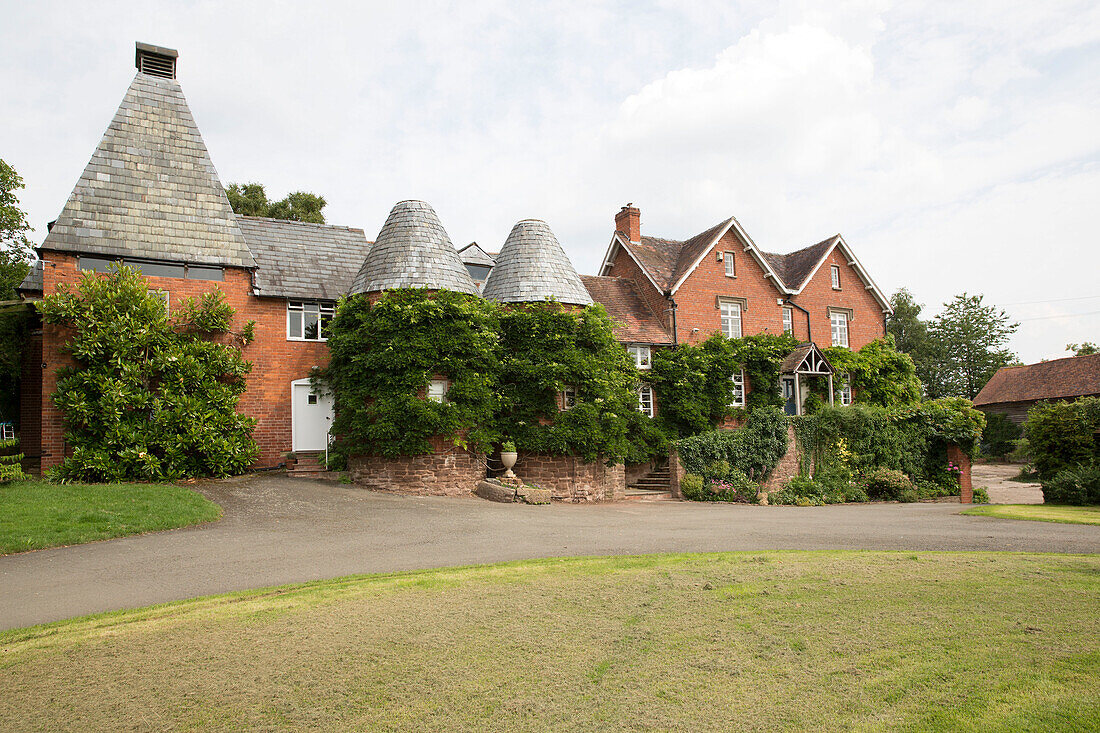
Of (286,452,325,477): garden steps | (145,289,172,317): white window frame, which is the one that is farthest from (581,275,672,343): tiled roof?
(145,289,172,317): white window frame

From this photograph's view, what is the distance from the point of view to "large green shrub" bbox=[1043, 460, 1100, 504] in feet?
66.0

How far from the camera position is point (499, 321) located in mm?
21812

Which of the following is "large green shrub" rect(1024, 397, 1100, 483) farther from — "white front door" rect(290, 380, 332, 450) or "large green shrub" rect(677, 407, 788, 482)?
"white front door" rect(290, 380, 332, 450)

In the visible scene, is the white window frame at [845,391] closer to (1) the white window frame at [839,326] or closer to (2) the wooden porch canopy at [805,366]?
(2) the wooden porch canopy at [805,366]

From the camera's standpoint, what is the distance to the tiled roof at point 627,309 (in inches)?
1081

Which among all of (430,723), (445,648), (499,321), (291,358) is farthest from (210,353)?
(430,723)

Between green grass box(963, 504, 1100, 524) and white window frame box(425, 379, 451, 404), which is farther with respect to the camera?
white window frame box(425, 379, 451, 404)

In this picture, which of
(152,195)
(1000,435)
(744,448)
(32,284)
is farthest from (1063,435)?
(32,284)

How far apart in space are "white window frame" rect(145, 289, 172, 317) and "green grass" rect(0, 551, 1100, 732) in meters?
14.8

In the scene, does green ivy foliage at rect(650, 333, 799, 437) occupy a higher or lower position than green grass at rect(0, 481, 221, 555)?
higher

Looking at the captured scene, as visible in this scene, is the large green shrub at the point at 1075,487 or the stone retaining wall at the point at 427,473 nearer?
the stone retaining wall at the point at 427,473

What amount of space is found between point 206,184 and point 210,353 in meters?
6.03

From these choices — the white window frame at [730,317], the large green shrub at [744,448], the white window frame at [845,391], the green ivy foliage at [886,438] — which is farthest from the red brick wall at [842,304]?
the large green shrub at [744,448]

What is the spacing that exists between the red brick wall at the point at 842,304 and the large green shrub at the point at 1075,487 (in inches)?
486
